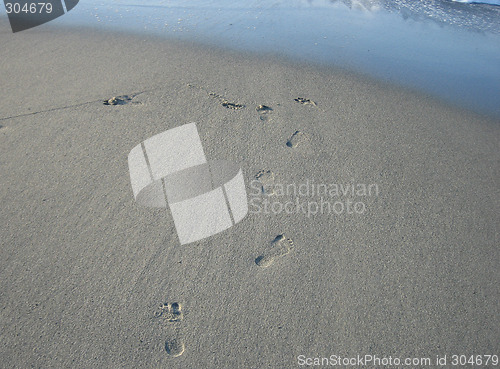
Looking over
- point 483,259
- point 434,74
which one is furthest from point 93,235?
point 434,74

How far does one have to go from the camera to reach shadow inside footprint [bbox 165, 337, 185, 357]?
5.55 feet

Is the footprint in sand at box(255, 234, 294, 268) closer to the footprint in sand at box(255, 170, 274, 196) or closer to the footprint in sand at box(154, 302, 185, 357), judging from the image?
the footprint in sand at box(255, 170, 274, 196)

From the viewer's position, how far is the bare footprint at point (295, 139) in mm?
2896

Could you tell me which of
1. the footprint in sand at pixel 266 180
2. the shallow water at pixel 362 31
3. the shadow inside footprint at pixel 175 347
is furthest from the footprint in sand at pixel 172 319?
the shallow water at pixel 362 31

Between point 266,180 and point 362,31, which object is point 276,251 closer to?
point 266,180

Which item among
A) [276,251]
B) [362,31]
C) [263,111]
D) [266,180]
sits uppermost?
[362,31]

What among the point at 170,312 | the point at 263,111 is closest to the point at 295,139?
the point at 263,111

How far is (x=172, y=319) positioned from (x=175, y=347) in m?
0.15

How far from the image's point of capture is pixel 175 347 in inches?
67.4

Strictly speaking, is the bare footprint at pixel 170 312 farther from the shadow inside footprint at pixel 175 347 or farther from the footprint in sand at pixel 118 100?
the footprint in sand at pixel 118 100

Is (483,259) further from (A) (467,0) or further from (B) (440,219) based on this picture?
(A) (467,0)

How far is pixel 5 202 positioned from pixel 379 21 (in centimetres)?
582

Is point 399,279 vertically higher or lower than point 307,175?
lower

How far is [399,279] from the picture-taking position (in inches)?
79.4
